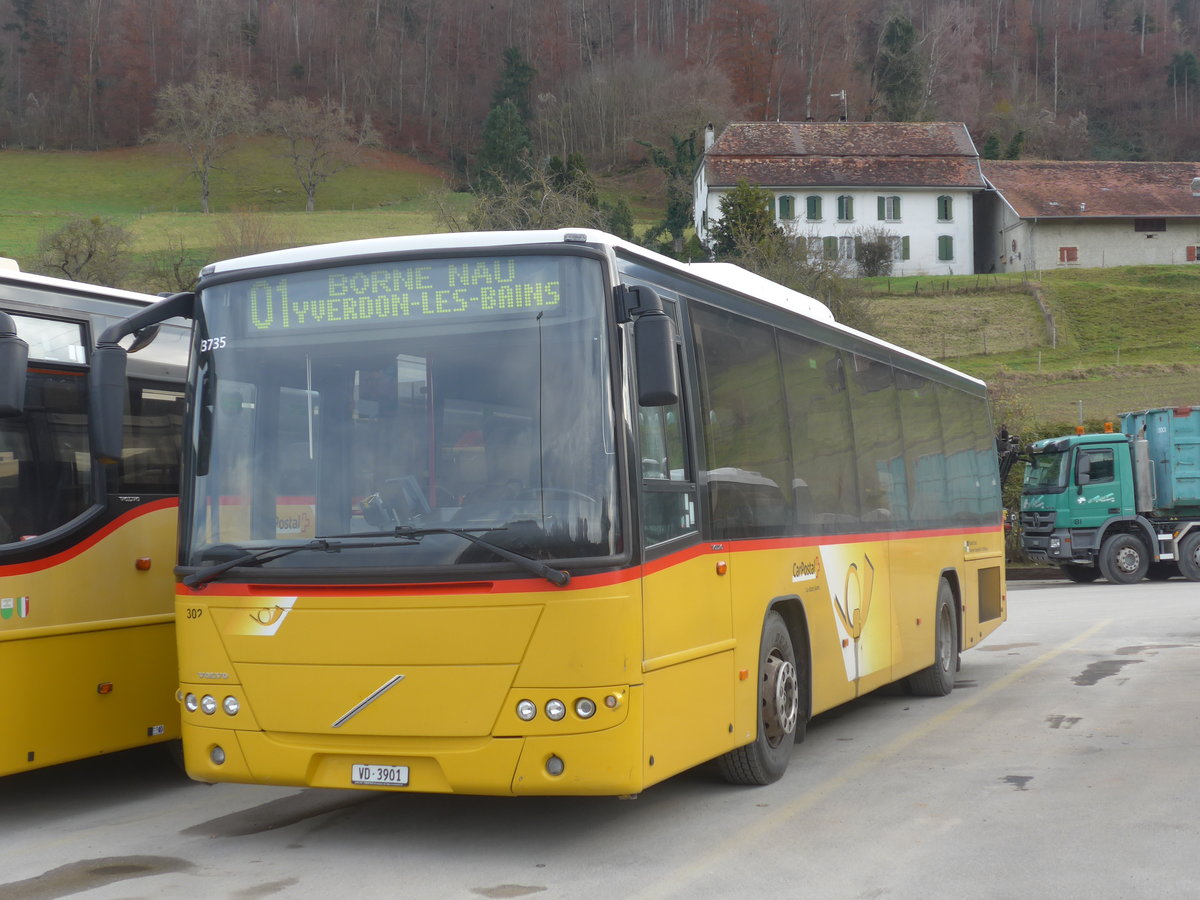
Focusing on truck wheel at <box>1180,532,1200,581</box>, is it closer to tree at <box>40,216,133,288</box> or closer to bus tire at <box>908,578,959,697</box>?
bus tire at <box>908,578,959,697</box>

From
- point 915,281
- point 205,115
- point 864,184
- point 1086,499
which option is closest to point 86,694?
point 1086,499

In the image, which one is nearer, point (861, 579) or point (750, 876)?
point (750, 876)

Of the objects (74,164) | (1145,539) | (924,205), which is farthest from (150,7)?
(1145,539)

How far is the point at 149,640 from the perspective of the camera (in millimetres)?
8516

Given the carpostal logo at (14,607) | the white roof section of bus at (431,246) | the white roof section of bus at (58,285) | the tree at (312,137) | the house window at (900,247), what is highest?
the tree at (312,137)

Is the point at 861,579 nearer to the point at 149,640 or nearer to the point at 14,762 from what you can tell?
the point at 149,640

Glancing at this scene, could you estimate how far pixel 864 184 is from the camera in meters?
82.2

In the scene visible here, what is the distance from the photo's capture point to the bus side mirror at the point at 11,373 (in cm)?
668

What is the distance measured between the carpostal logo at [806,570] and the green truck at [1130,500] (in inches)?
866

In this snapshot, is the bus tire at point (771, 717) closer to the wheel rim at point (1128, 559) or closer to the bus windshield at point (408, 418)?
the bus windshield at point (408, 418)

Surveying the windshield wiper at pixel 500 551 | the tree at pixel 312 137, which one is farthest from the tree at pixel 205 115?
the windshield wiper at pixel 500 551

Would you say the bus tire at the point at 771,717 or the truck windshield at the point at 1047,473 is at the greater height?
the truck windshield at the point at 1047,473

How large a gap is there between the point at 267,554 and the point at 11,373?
159 centimetres

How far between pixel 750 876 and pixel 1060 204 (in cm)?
8124
